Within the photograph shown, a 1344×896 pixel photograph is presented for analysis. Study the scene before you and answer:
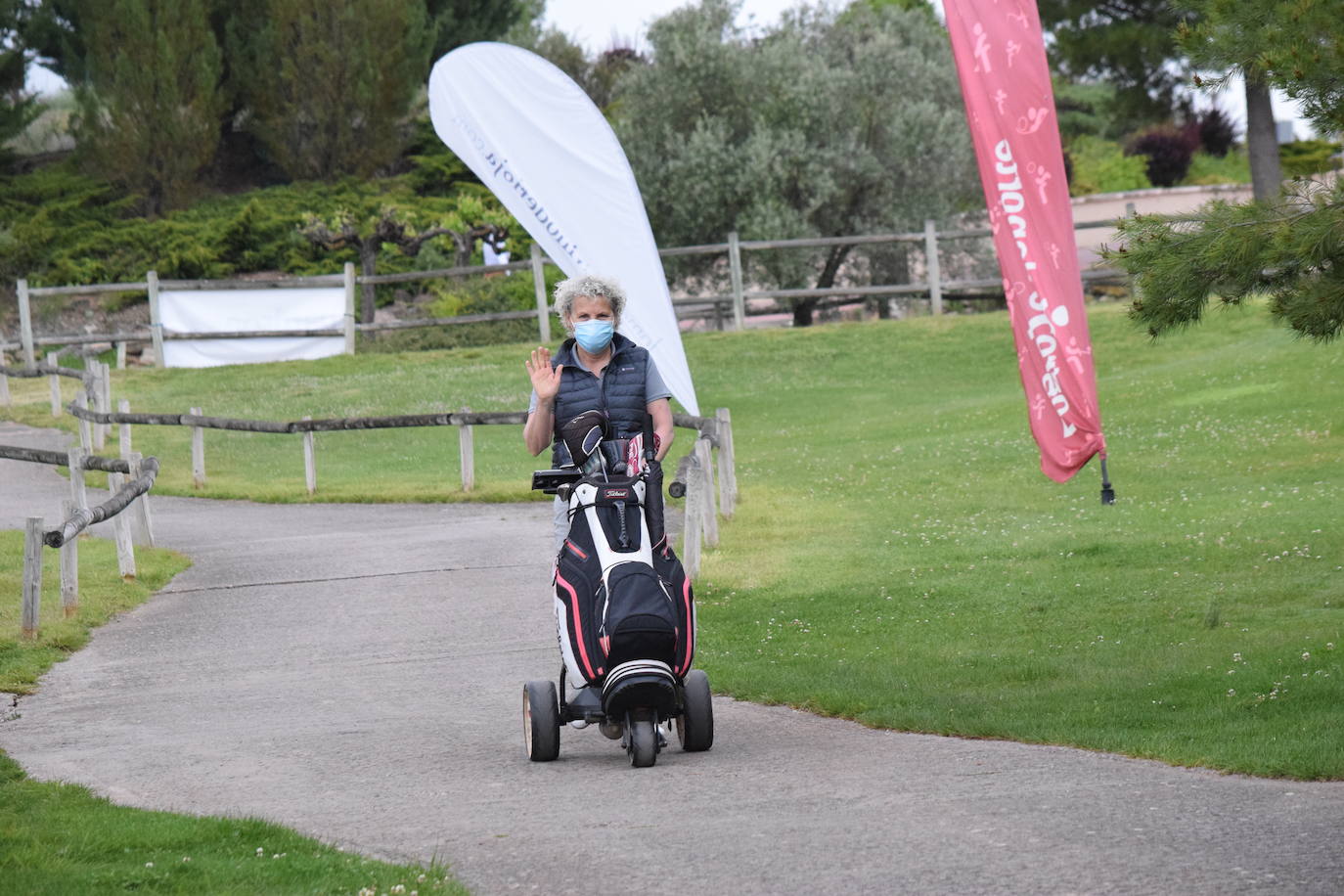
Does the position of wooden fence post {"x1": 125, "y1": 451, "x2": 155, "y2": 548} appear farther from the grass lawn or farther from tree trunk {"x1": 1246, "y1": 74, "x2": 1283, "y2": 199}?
tree trunk {"x1": 1246, "y1": 74, "x2": 1283, "y2": 199}

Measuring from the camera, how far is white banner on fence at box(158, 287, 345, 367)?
102 feet

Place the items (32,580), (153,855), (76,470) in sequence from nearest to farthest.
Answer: (153,855) < (32,580) < (76,470)

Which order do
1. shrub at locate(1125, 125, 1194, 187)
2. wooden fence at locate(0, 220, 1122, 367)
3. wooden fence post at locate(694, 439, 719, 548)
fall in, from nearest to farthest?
wooden fence post at locate(694, 439, 719, 548) → wooden fence at locate(0, 220, 1122, 367) → shrub at locate(1125, 125, 1194, 187)

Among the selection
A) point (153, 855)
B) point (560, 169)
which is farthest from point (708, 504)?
point (153, 855)

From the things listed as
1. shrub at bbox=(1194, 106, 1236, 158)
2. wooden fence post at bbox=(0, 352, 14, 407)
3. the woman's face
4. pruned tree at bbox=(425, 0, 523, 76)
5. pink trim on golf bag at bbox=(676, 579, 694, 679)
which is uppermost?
pruned tree at bbox=(425, 0, 523, 76)

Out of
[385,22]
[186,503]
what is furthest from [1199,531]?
[385,22]

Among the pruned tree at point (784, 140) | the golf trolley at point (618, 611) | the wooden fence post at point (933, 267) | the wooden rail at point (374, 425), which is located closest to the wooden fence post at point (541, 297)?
the pruned tree at point (784, 140)

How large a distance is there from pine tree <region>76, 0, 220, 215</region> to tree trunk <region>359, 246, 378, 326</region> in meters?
5.56

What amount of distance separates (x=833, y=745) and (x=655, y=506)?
1303 mm

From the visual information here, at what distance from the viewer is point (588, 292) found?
24.6 feet

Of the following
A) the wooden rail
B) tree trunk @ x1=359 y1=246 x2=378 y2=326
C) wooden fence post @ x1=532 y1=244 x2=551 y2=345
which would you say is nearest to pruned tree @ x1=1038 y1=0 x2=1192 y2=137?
wooden fence post @ x1=532 y1=244 x2=551 y2=345

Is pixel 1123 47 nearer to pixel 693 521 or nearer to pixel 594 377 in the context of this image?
pixel 693 521

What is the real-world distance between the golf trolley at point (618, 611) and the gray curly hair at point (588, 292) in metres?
0.51

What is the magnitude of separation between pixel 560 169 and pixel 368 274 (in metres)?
18.1
